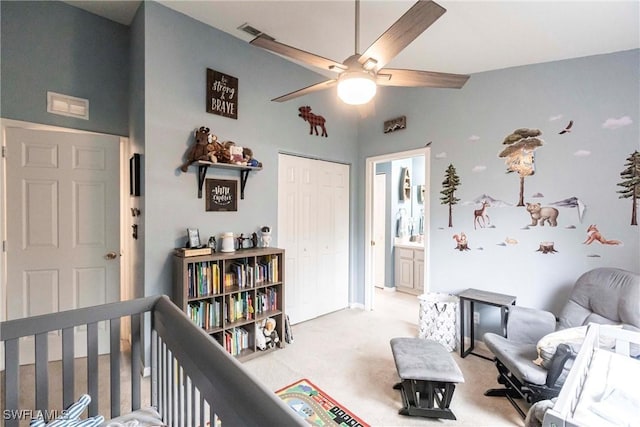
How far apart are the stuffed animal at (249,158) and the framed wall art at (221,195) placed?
9.6 inches

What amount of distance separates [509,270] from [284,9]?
3.11m

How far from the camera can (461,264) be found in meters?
3.19

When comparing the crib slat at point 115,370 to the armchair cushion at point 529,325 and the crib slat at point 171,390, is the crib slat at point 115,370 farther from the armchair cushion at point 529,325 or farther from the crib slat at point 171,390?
the armchair cushion at point 529,325

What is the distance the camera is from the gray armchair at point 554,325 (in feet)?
6.08

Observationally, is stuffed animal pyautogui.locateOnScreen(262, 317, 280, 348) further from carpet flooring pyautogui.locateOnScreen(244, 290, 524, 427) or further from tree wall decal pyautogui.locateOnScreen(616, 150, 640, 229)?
tree wall decal pyautogui.locateOnScreen(616, 150, 640, 229)

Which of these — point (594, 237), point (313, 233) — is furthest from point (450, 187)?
point (313, 233)

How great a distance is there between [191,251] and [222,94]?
1484 mm

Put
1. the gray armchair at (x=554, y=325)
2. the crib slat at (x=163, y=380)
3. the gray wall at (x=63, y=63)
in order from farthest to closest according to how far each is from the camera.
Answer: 1. the gray wall at (x=63, y=63)
2. the gray armchair at (x=554, y=325)
3. the crib slat at (x=163, y=380)

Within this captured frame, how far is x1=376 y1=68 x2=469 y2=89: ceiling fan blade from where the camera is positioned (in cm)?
167

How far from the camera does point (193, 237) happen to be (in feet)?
8.31

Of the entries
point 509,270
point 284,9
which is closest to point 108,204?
point 284,9

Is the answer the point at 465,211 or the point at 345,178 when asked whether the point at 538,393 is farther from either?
the point at 345,178

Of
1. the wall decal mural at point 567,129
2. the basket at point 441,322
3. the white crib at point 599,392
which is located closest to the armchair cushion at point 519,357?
the white crib at point 599,392

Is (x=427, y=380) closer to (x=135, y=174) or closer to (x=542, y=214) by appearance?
Result: (x=542, y=214)
